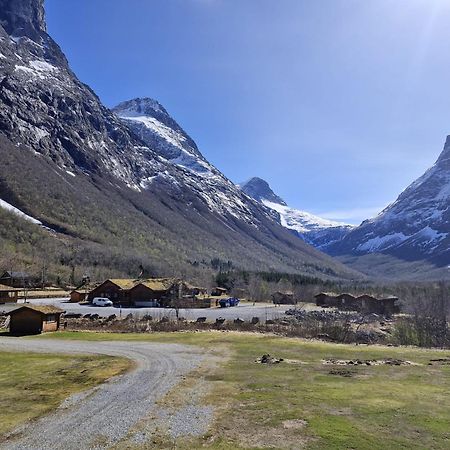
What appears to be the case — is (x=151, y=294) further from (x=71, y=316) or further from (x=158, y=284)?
(x=71, y=316)

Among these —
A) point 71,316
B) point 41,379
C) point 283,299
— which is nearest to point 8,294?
point 71,316

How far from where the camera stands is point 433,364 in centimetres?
4625

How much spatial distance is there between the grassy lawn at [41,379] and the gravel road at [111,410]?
1218mm

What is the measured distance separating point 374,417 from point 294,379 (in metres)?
10.7

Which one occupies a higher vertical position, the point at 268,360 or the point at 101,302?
the point at 101,302

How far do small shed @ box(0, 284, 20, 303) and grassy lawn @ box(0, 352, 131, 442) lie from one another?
73613mm

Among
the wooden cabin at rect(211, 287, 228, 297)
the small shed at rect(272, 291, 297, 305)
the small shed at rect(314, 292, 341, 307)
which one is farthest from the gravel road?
the small shed at rect(314, 292, 341, 307)

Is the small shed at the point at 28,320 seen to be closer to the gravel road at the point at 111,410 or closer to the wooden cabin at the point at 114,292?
the gravel road at the point at 111,410

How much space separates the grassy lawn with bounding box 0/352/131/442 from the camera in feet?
97.2

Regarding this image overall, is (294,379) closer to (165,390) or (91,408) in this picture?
(165,390)

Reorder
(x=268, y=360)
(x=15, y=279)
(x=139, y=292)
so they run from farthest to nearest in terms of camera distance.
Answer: (x=15, y=279)
(x=139, y=292)
(x=268, y=360)

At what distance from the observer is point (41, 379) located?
38.5m

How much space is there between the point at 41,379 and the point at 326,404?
2233 centimetres

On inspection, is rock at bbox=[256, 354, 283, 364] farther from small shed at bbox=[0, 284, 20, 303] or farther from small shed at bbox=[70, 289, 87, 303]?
small shed at bbox=[70, 289, 87, 303]
